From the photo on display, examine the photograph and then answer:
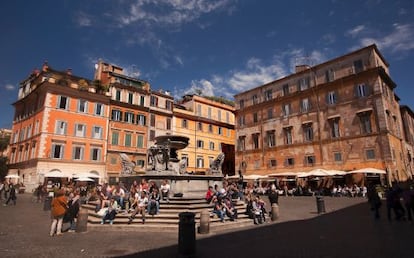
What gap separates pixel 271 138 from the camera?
36000 millimetres

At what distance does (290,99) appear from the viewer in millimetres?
34531

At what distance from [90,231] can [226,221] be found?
501 cm

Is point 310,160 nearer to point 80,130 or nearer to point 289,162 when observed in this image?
point 289,162

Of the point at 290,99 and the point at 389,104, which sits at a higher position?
the point at 290,99

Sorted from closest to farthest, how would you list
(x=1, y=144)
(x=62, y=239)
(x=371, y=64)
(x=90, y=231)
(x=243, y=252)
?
(x=243, y=252), (x=62, y=239), (x=90, y=231), (x=371, y=64), (x=1, y=144)

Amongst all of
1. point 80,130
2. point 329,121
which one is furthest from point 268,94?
point 80,130

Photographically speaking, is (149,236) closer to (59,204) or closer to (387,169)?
(59,204)

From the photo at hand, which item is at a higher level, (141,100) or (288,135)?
(141,100)

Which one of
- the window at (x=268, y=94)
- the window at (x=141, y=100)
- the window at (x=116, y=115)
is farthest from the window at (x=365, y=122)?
the window at (x=116, y=115)

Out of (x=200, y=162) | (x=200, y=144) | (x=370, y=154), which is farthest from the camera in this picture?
(x=200, y=144)

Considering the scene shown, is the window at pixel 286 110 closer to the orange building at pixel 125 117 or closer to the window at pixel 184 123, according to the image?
the window at pixel 184 123

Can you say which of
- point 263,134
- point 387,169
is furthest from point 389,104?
point 263,134

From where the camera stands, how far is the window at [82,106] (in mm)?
31984

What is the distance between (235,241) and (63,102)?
2932 cm
